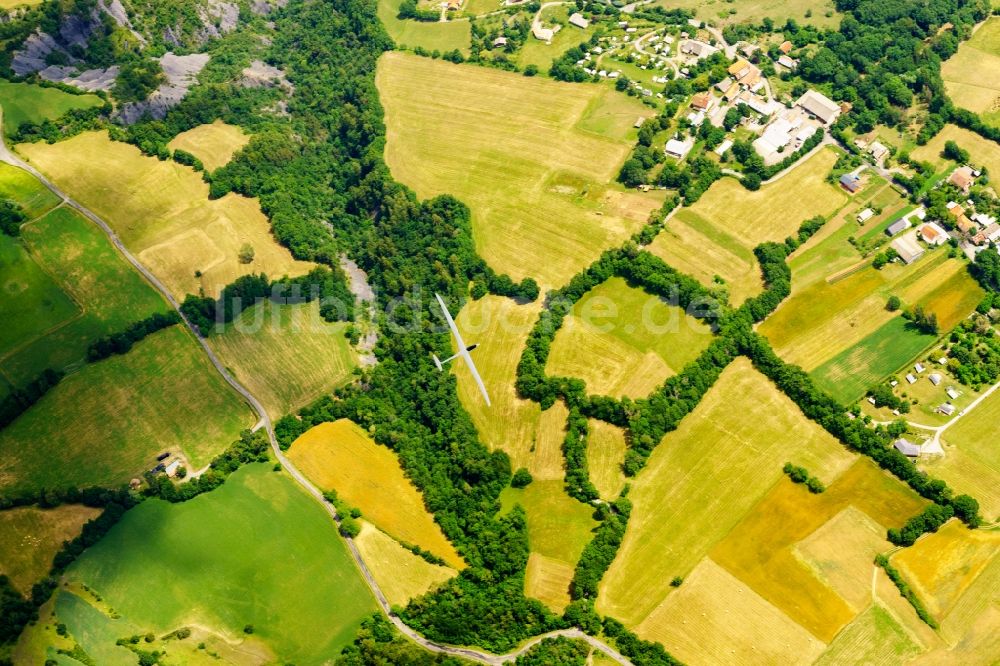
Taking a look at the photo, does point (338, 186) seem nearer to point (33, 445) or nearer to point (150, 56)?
point (150, 56)

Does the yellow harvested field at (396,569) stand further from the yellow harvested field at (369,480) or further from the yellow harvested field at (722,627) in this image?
the yellow harvested field at (722,627)

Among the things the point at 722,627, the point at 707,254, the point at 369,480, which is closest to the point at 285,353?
the point at 369,480

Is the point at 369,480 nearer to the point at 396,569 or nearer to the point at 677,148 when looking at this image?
the point at 396,569

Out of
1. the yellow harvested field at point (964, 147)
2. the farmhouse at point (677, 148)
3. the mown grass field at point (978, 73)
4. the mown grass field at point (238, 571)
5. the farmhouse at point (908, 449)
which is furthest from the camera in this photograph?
the mown grass field at point (978, 73)

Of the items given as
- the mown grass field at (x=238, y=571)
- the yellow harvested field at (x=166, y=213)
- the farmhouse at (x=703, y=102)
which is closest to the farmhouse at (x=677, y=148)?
the farmhouse at (x=703, y=102)

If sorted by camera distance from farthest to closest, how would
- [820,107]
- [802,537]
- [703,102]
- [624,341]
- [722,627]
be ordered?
[703,102]
[820,107]
[624,341]
[802,537]
[722,627]

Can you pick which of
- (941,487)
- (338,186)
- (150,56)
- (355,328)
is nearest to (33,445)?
(355,328)

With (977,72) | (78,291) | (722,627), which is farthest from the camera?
(977,72)
